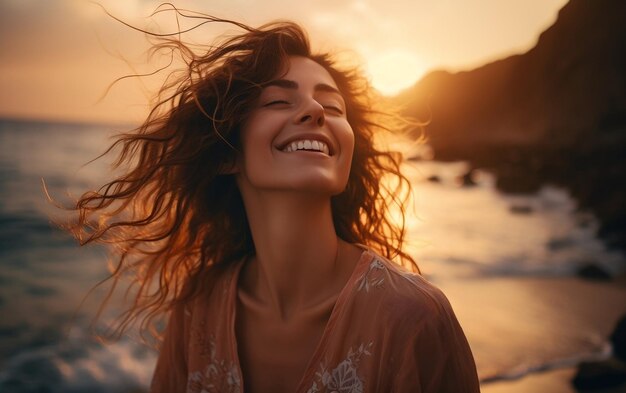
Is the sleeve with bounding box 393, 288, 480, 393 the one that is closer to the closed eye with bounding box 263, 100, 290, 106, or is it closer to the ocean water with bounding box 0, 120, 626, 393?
the closed eye with bounding box 263, 100, 290, 106

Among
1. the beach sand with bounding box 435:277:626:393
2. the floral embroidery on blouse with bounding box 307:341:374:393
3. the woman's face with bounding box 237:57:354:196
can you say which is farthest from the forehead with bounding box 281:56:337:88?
the beach sand with bounding box 435:277:626:393

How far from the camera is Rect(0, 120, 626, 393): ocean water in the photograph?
546cm

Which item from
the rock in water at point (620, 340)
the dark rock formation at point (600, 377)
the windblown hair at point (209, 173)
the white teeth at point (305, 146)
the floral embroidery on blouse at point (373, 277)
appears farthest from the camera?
the rock in water at point (620, 340)

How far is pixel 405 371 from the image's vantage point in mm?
1677

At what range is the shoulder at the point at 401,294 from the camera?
1.76 m

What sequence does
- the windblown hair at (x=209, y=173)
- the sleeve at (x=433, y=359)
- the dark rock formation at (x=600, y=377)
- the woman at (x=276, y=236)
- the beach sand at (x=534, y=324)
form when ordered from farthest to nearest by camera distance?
the beach sand at (x=534, y=324) < the dark rock formation at (x=600, y=377) < the windblown hair at (x=209, y=173) < the woman at (x=276, y=236) < the sleeve at (x=433, y=359)

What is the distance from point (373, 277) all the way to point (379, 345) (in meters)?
0.28

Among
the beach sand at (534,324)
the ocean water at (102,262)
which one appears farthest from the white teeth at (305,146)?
the beach sand at (534,324)

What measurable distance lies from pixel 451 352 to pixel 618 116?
33.5 meters

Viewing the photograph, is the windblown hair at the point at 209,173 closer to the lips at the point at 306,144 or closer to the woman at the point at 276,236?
the woman at the point at 276,236

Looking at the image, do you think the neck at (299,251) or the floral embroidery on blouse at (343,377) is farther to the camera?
the neck at (299,251)

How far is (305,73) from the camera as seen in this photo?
2250mm

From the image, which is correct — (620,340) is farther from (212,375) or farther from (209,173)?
(209,173)

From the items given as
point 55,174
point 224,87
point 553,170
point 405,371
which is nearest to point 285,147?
point 224,87
